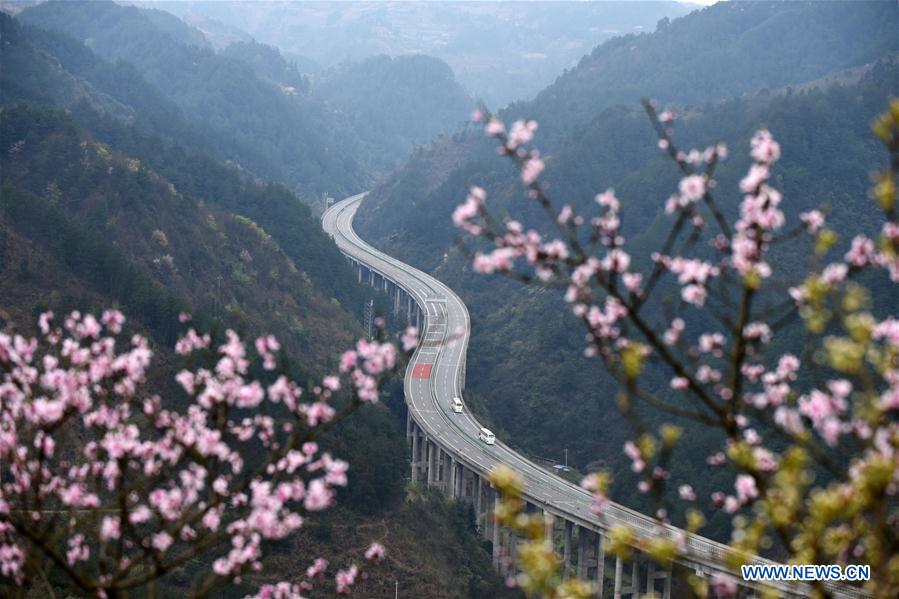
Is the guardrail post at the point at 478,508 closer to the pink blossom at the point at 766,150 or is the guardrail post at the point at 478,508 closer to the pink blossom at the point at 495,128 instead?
the pink blossom at the point at 495,128

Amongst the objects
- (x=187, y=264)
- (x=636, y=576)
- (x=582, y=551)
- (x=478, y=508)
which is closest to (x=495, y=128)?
(x=636, y=576)

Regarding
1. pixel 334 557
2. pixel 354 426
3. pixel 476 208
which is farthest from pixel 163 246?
pixel 476 208

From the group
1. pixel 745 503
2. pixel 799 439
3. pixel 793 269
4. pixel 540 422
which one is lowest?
pixel 540 422

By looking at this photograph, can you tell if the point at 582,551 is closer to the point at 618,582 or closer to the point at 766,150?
the point at 618,582

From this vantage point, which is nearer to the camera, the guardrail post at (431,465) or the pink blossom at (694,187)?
the pink blossom at (694,187)

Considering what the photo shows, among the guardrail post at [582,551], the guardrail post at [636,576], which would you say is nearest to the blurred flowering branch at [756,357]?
the guardrail post at [636,576]

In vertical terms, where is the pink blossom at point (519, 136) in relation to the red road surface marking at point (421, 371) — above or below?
above

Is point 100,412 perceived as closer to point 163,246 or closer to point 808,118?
point 163,246
